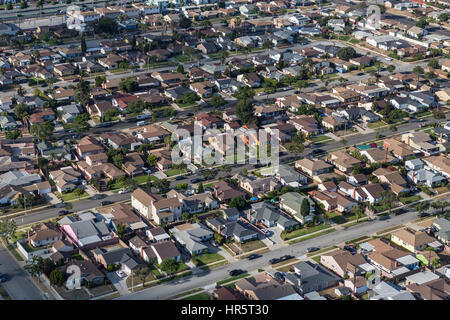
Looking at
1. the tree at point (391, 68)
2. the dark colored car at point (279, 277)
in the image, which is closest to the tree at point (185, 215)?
the dark colored car at point (279, 277)

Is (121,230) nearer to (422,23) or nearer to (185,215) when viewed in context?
(185,215)

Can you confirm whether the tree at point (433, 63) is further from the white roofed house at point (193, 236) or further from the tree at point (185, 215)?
the white roofed house at point (193, 236)

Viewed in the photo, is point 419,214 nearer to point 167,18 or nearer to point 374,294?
point 374,294

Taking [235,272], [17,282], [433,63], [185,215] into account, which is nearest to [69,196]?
[185,215]

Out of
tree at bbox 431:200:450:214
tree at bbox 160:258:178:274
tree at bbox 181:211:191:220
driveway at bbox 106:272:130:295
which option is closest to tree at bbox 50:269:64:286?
driveway at bbox 106:272:130:295

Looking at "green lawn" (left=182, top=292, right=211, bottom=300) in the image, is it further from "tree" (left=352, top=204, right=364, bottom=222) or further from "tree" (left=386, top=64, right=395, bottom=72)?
"tree" (left=386, top=64, right=395, bottom=72)
